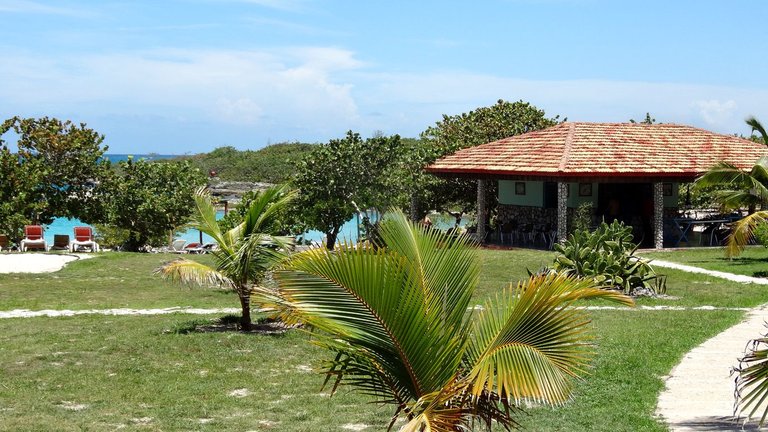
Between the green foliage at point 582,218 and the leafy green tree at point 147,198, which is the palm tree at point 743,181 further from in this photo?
the leafy green tree at point 147,198

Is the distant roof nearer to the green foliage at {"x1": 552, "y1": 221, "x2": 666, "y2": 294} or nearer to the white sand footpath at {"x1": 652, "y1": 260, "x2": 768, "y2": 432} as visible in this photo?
the green foliage at {"x1": 552, "y1": 221, "x2": 666, "y2": 294}

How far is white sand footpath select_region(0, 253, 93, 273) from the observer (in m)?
24.5

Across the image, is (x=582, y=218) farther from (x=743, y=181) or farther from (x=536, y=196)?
(x=743, y=181)

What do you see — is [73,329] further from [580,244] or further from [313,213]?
[313,213]

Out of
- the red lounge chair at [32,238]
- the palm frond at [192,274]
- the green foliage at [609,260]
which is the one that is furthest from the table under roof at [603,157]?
the palm frond at [192,274]

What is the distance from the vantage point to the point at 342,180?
105 feet

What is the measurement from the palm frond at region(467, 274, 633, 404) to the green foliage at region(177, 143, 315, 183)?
68441 millimetres

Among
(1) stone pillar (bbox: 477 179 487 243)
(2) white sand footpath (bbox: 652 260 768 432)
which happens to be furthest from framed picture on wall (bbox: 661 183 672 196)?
(2) white sand footpath (bbox: 652 260 768 432)

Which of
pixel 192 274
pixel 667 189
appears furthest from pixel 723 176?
pixel 192 274

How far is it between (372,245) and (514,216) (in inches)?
1129

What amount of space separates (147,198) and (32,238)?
453cm

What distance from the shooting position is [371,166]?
107ft

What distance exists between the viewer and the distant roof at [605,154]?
97.5 feet

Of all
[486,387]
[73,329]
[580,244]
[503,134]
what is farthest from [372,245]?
[503,134]
